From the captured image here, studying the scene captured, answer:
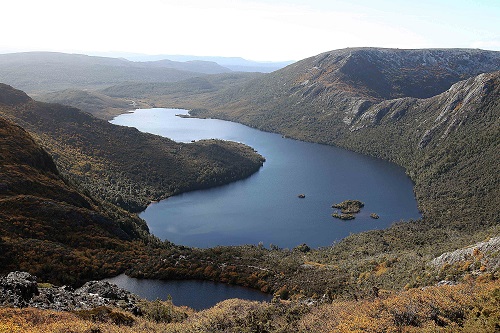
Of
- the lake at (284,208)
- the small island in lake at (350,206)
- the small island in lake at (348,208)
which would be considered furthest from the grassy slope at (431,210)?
the small island in lake at (350,206)

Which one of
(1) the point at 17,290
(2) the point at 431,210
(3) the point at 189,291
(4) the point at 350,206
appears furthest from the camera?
(4) the point at 350,206

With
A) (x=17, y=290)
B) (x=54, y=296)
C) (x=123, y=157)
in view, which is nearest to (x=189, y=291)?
(x=54, y=296)

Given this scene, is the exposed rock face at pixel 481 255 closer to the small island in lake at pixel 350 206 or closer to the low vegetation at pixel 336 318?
the low vegetation at pixel 336 318

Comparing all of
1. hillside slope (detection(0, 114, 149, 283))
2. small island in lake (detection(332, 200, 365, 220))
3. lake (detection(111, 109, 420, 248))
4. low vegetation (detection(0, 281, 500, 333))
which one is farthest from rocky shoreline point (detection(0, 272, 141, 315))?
small island in lake (detection(332, 200, 365, 220))

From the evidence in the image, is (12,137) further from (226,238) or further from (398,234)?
(398,234)

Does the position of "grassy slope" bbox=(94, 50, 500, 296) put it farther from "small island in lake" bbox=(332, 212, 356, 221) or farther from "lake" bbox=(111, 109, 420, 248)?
"small island in lake" bbox=(332, 212, 356, 221)

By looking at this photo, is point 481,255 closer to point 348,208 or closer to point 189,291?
point 189,291

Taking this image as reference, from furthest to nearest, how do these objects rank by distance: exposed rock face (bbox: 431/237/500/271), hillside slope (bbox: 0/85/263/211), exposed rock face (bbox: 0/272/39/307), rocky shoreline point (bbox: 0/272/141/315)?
hillside slope (bbox: 0/85/263/211)
exposed rock face (bbox: 431/237/500/271)
rocky shoreline point (bbox: 0/272/141/315)
exposed rock face (bbox: 0/272/39/307)
